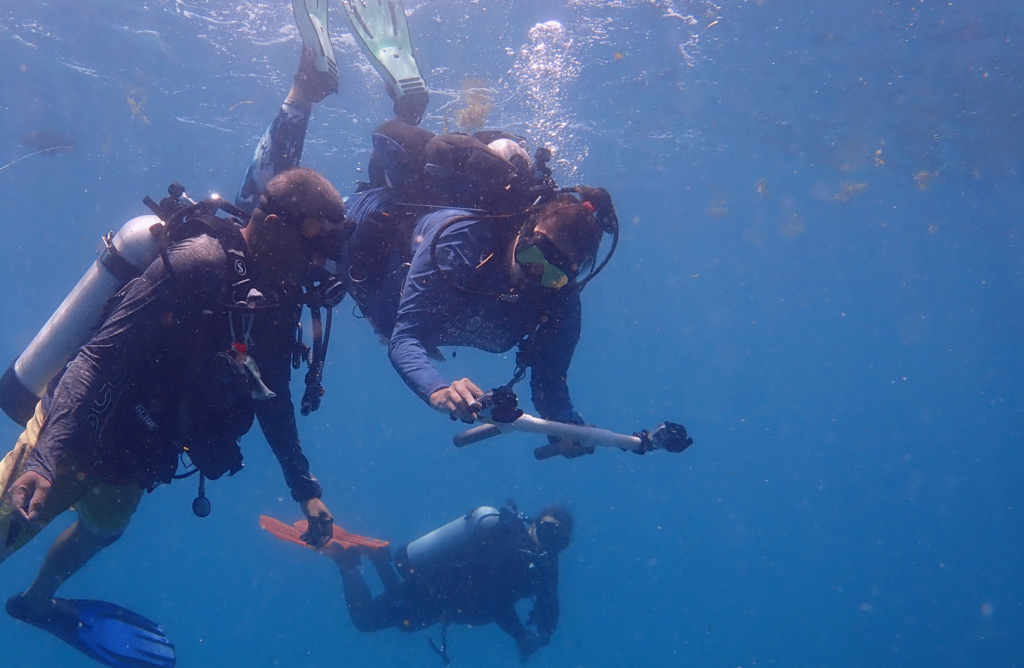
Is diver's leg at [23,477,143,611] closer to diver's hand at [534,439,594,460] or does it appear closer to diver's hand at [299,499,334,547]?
diver's hand at [299,499,334,547]

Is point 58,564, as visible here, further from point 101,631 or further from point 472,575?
point 472,575

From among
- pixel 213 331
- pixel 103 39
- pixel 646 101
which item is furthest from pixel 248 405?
A: pixel 103 39

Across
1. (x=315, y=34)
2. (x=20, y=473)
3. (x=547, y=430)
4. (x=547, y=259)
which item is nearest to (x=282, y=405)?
(x=20, y=473)

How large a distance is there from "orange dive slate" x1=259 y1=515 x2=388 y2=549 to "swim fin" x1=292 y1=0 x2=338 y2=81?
6335mm

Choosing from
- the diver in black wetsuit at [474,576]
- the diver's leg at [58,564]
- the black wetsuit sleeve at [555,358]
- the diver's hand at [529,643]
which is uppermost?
the black wetsuit sleeve at [555,358]

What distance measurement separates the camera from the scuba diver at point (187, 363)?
3031 millimetres

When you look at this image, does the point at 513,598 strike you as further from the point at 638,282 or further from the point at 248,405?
the point at 638,282

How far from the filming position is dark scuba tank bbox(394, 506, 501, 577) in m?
11.0

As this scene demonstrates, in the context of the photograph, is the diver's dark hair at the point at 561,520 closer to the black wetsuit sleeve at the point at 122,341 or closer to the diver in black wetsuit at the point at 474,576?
the diver in black wetsuit at the point at 474,576

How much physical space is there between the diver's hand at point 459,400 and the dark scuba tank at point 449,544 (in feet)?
26.3

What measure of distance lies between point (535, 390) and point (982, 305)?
51599 millimetres

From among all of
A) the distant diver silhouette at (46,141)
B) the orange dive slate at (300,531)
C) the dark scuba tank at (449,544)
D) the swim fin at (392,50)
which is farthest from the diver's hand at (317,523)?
the distant diver silhouette at (46,141)

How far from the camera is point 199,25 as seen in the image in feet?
55.7

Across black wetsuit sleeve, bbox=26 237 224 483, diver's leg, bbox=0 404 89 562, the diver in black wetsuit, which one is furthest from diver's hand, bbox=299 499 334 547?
the diver in black wetsuit
